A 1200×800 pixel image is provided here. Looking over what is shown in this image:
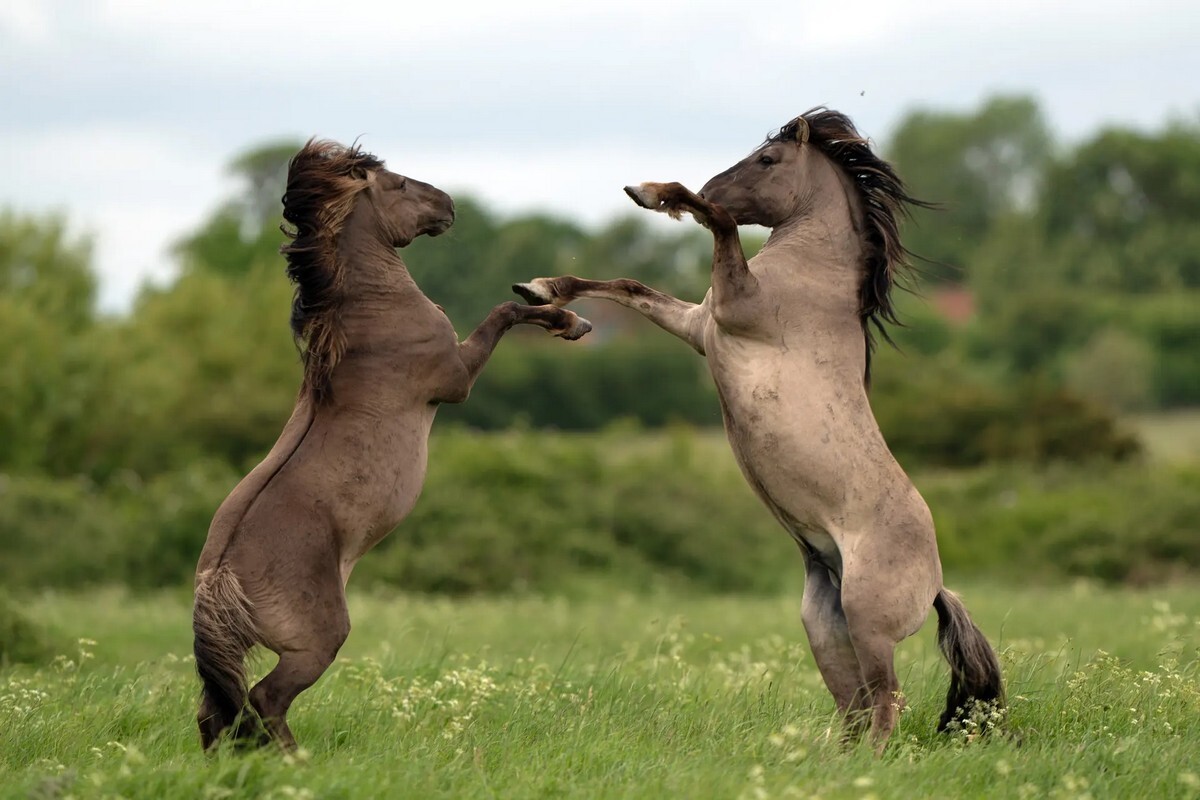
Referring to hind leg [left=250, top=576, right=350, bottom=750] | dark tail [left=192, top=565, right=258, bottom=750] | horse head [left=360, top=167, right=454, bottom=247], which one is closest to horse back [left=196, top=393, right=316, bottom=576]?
dark tail [left=192, top=565, right=258, bottom=750]

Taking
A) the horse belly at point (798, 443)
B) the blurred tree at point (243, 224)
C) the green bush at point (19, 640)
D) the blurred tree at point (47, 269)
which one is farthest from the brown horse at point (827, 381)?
the blurred tree at point (243, 224)

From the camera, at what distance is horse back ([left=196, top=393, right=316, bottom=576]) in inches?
231

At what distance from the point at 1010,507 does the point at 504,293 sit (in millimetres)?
9140

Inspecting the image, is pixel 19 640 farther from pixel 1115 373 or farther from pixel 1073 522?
pixel 1115 373

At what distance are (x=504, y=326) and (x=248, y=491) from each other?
4.81 feet

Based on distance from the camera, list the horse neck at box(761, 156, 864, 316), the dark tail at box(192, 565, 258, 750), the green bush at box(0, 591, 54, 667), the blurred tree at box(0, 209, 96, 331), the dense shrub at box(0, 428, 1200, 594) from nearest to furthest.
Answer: the dark tail at box(192, 565, 258, 750)
the horse neck at box(761, 156, 864, 316)
the green bush at box(0, 591, 54, 667)
the dense shrub at box(0, 428, 1200, 594)
the blurred tree at box(0, 209, 96, 331)

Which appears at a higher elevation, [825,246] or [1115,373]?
[825,246]

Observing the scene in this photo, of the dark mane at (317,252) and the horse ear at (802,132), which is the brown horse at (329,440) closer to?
the dark mane at (317,252)

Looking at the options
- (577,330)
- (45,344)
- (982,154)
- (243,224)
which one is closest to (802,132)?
(577,330)

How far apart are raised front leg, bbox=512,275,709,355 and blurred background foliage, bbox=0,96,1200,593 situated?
1.05 metres

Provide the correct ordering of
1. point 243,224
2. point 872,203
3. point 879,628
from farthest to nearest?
point 243,224
point 872,203
point 879,628

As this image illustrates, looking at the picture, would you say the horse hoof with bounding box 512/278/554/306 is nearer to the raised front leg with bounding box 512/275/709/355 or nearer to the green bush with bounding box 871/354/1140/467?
the raised front leg with bounding box 512/275/709/355

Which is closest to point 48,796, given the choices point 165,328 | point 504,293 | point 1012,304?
point 504,293

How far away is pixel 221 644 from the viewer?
570 centimetres
